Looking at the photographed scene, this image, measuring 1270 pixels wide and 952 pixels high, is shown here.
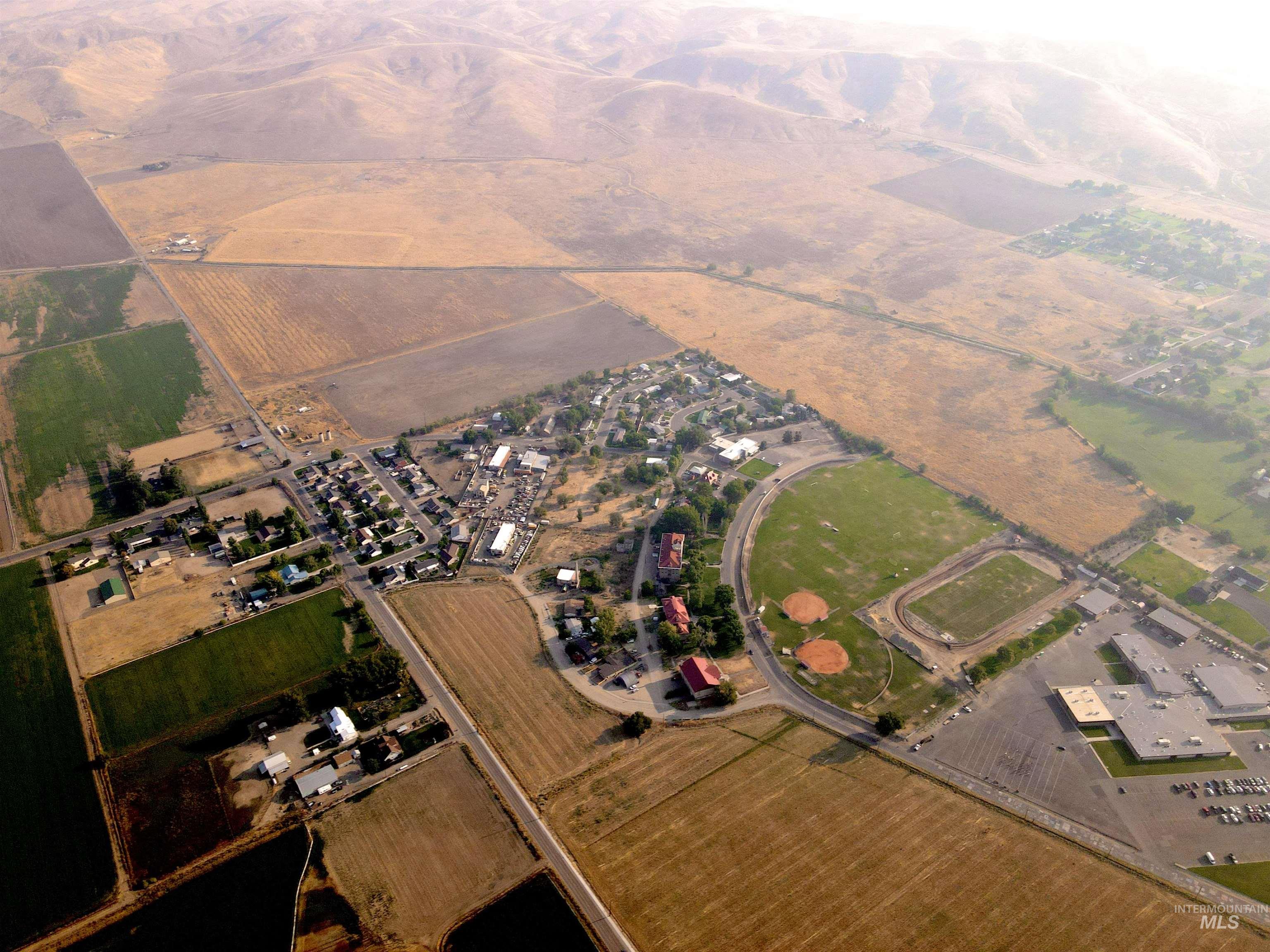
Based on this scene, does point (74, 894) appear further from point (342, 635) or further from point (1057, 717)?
point (1057, 717)

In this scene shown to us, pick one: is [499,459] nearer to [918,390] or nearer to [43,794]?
[43,794]

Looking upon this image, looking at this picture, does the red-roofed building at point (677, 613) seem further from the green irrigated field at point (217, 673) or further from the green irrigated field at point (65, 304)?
the green irrigated field at point (65, 304)

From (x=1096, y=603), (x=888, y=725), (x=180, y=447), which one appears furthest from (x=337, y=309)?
(x=1096, y=603)

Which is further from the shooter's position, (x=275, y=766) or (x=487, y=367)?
(x=487, y=367)

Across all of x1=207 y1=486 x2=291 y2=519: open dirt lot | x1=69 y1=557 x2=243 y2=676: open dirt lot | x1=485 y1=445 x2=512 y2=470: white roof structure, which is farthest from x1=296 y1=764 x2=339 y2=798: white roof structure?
x1=485 y1=445 x2=512 y2=470: white roof structure

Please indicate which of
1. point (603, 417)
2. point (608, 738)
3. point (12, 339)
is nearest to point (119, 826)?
point (608, 738)

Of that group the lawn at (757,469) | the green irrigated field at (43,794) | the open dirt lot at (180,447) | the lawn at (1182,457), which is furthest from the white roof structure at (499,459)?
the lawn at (1182,457)
